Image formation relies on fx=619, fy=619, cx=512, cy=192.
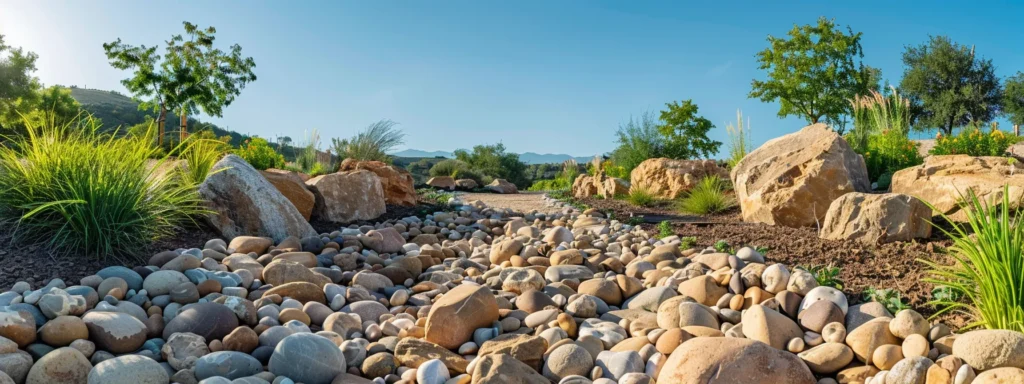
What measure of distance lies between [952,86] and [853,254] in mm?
30497

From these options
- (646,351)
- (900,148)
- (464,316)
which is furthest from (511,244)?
(900,148)

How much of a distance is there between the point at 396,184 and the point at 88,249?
499cm

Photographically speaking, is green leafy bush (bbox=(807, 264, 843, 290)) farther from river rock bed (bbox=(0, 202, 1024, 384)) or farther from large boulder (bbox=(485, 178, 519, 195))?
large boulder (bbox=(485, 178, 519, 195))

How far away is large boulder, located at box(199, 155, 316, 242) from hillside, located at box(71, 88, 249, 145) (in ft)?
102

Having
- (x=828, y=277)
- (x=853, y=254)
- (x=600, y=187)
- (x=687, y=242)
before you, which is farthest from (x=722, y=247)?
(x=600, y=187)

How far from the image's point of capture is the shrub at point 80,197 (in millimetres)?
4332

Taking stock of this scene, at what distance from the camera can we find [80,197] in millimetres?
4309

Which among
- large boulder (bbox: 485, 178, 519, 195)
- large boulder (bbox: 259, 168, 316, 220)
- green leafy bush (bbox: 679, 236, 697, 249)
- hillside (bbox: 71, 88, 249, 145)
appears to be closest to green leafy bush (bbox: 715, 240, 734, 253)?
green leafy bush (bbox: 679, 236, 697, 249)

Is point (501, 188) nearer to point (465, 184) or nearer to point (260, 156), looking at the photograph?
point (465, 184)

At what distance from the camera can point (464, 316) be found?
344 cm

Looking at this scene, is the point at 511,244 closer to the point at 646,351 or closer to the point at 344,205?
the point at 646,351

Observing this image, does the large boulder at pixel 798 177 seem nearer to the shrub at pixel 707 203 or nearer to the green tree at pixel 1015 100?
the shrub at pixel 707 203

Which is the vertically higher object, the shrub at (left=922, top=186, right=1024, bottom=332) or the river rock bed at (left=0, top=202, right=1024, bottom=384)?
the shrub at (left=922, top=186, right=1024, bottom=332)

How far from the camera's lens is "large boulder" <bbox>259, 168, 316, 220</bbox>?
686cm
